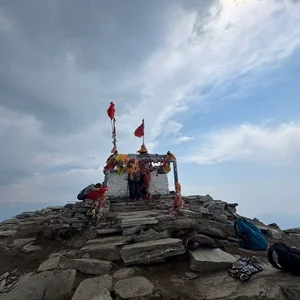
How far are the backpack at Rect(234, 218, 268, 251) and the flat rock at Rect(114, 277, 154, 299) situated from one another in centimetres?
367

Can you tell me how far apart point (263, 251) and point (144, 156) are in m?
11.1

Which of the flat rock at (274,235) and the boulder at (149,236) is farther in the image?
the flat rock at (274,235)

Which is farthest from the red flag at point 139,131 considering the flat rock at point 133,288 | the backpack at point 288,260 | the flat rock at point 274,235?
the backpack at point 288,260

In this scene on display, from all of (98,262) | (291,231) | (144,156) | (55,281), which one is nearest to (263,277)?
(98,262)

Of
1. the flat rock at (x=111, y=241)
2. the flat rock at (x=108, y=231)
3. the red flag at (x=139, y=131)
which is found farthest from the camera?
the red flag at (x=139, y=131)

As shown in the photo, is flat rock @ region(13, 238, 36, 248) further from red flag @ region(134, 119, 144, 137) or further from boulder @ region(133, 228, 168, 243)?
red flag @ region(134, 119, 144, 137)

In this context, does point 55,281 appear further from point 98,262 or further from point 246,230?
point 246,230

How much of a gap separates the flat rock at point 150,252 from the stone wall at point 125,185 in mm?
10797

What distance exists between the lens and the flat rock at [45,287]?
6.20 m

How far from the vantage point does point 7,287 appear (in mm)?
7129

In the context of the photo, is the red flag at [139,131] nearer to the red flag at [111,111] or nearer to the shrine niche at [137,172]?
the shrine niche at [137,172]

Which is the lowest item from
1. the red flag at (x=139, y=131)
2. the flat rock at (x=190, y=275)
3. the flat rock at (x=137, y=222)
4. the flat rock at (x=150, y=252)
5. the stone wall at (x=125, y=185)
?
the flat rock at (x=190, y=275)

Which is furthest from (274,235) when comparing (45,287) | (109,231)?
(45,287)

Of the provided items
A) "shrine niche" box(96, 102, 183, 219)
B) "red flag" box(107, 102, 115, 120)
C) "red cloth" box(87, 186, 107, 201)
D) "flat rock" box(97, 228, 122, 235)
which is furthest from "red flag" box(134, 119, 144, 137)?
"flat rock" box(97, 228, 122, 235)
